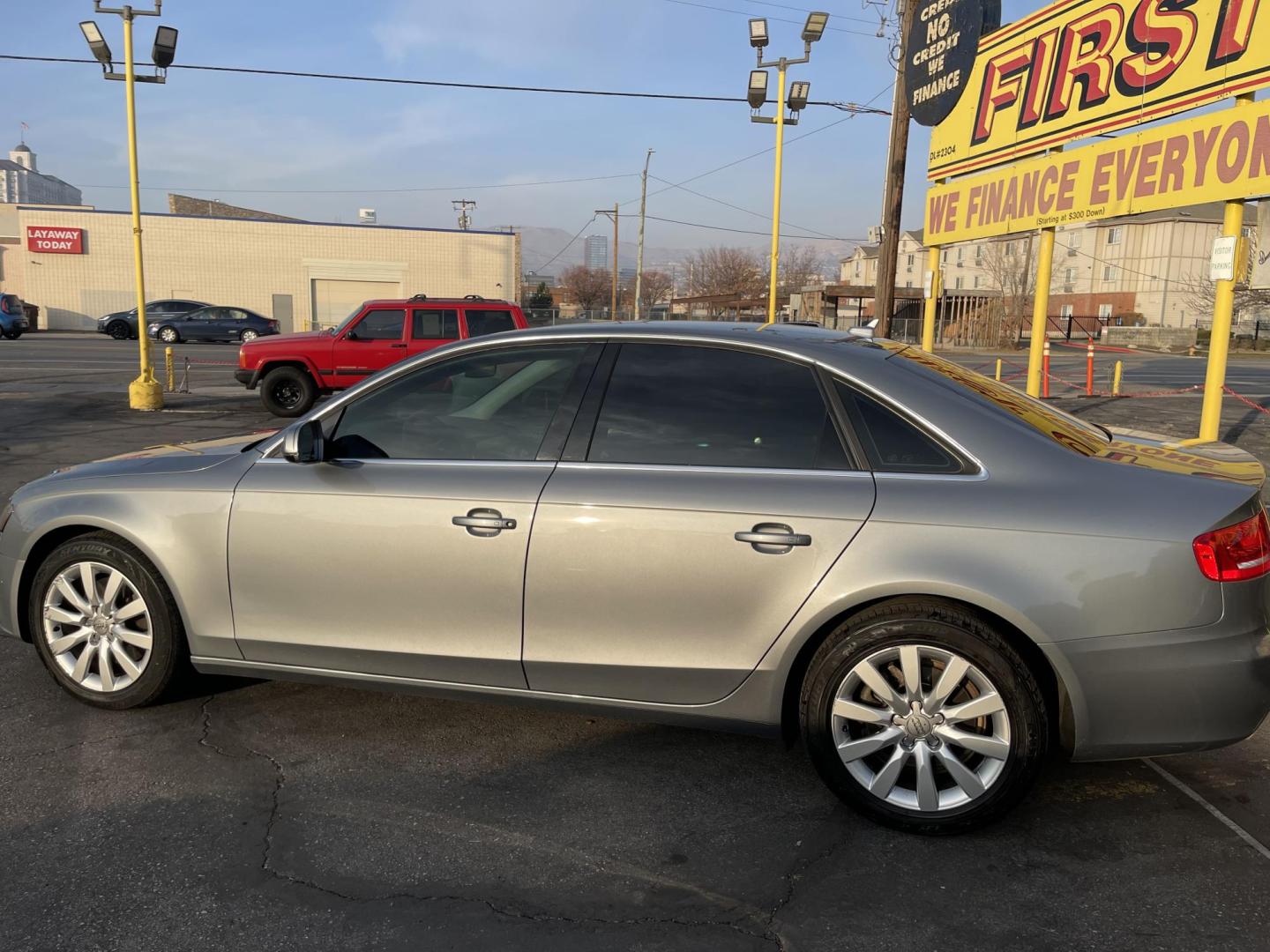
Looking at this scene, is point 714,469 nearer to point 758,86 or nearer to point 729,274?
point 758,86

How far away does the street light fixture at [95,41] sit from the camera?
44.2 ft

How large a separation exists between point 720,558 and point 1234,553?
1562mm

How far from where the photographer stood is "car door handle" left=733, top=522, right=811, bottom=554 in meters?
3.09

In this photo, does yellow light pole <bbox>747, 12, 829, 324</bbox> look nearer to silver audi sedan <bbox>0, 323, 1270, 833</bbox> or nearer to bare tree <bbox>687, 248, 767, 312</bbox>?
silver audi sedan <bbox>0, 323, 1270, 833</bbox>

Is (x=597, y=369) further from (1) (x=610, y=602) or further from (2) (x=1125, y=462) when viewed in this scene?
(2) (x=1125, y=462)

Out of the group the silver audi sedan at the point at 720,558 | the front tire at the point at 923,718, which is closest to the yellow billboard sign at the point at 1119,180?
the silver audi sedan at the point at 720,558

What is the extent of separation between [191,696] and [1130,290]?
75783mm

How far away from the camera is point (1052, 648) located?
9.66 ft

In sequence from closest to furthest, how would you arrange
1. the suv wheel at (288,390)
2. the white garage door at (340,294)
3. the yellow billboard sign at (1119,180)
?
1. the yellow billboard sign at (1119,180)
2. the suv wheel at (288,390)
3. the white garage door at (340,294)

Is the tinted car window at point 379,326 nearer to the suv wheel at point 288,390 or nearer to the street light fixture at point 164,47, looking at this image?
the suv wheel at point 288,390

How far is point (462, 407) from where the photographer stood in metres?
3.75

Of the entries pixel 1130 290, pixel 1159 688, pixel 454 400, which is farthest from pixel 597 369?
pixel 1130 290

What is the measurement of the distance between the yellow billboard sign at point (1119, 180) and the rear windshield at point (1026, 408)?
7181 mm

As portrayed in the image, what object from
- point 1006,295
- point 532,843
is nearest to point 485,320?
point 532,843
